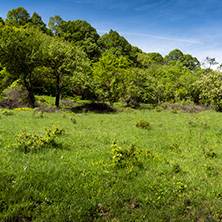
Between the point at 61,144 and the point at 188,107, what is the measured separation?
2933 cm

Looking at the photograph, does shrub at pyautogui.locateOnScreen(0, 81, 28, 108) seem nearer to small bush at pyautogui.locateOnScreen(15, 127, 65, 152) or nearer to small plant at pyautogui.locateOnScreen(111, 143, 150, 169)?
small bush at pyautogui.locateOnScreen(15, 127, 65, 152)

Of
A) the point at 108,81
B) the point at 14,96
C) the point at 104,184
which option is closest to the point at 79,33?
the point at 108,81

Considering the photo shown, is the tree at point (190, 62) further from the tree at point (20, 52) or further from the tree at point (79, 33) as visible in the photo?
the tree at point (20, 52)

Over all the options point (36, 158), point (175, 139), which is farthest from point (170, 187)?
point (175, 139)

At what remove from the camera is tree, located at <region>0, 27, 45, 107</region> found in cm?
2223

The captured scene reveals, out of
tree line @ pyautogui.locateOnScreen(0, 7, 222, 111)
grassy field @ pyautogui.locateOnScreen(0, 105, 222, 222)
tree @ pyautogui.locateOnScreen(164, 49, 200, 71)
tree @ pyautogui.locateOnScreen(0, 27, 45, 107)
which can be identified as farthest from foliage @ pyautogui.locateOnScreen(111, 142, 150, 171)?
tree @ pyautogui.locateOnScreen(164, 49, 200, 71)

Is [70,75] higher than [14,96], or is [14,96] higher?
[70,75]

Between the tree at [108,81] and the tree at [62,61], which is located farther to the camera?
Answer: the tree at [108,81]

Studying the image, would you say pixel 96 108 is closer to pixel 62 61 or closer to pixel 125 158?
pixel 62 61

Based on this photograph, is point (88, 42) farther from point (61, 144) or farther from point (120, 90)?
point (61, 144)

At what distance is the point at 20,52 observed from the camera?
75.3 ft

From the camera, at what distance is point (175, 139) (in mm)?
11133

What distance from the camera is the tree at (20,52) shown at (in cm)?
2223

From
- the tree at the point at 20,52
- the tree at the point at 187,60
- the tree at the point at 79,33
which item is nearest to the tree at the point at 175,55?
the tree at the point at 187,60
